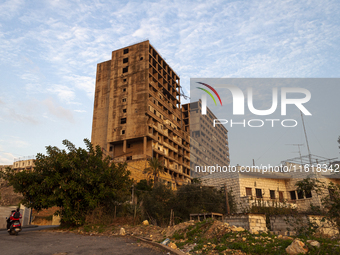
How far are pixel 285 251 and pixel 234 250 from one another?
58.9 inches

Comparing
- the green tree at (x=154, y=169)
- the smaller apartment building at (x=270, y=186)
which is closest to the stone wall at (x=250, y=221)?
the smaller apartment building at (x=270, y=186)

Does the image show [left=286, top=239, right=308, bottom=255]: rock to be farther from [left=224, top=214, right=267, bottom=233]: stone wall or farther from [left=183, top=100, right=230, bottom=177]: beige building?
[left=183, top=100, right=230, bottom=177]: beige building

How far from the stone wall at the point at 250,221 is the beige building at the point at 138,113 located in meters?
36.6

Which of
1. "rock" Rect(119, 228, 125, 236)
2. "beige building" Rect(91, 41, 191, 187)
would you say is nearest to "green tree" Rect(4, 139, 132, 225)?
"rock" Rect(119, 228, 125, 236)

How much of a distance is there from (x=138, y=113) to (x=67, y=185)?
4340 cm

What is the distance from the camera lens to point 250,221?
18109 millimetres

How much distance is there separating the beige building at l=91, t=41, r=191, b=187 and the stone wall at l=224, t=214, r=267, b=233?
3658cm

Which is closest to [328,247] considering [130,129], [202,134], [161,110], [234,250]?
[234,250]

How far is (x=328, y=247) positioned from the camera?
771 centimetres

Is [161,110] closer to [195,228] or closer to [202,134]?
[202,134]

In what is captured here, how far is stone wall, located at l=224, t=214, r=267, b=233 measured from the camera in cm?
1811

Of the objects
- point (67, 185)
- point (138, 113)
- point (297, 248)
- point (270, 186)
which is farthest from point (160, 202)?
point (138, 113)

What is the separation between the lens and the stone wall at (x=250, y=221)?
18.1 metres

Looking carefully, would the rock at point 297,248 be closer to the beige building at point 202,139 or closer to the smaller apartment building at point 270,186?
the smaller apartment building at point 270,186
